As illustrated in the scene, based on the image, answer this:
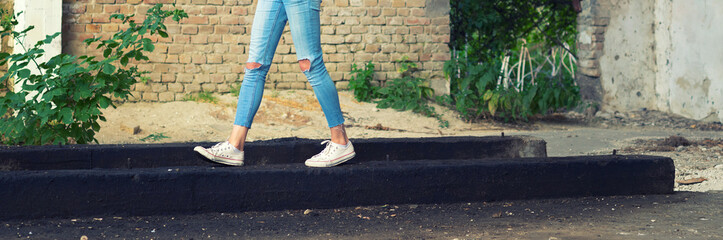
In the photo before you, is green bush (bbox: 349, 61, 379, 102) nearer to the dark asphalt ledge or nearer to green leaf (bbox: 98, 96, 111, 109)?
green leaf (bbox: 98, 96, 111, 109)

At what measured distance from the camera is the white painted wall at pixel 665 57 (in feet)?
24.8

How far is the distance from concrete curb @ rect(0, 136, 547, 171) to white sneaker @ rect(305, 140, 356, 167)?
13.2 inches

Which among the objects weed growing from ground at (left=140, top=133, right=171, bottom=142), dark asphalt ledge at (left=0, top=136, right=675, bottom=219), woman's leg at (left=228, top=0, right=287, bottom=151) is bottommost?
weed growing from ground at (left=140, top=133, right=171, bottom=142)

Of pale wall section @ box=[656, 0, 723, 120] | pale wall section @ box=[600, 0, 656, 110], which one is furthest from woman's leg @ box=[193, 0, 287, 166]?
pale wall section @ box=[600, 0, 656, 110]

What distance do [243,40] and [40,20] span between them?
2037 millimetres

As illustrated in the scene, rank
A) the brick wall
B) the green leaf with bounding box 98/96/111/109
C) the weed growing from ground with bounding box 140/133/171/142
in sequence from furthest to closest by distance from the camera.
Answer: the brick wall < the weed growing from ground with bounding box 140/133/171/142 < the green leaf with bounding box 98/96/111/109

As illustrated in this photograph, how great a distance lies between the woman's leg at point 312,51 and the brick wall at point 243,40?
459cm

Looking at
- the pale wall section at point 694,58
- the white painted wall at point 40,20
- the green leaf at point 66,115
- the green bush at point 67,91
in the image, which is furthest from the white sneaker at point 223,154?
the pale wall section at point 694,58

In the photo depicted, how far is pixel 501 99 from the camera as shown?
301 inches

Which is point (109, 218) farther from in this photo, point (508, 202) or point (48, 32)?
point (48, 32)

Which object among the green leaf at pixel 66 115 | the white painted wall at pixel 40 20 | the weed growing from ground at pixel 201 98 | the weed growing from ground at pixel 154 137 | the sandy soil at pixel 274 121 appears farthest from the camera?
the weed growing from ground at pixel 201 98

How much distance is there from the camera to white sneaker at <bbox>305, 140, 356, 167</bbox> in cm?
313

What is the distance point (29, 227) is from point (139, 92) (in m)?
4.88

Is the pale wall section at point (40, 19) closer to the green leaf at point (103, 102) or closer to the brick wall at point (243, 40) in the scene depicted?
the brick wall at point (243, 40)
